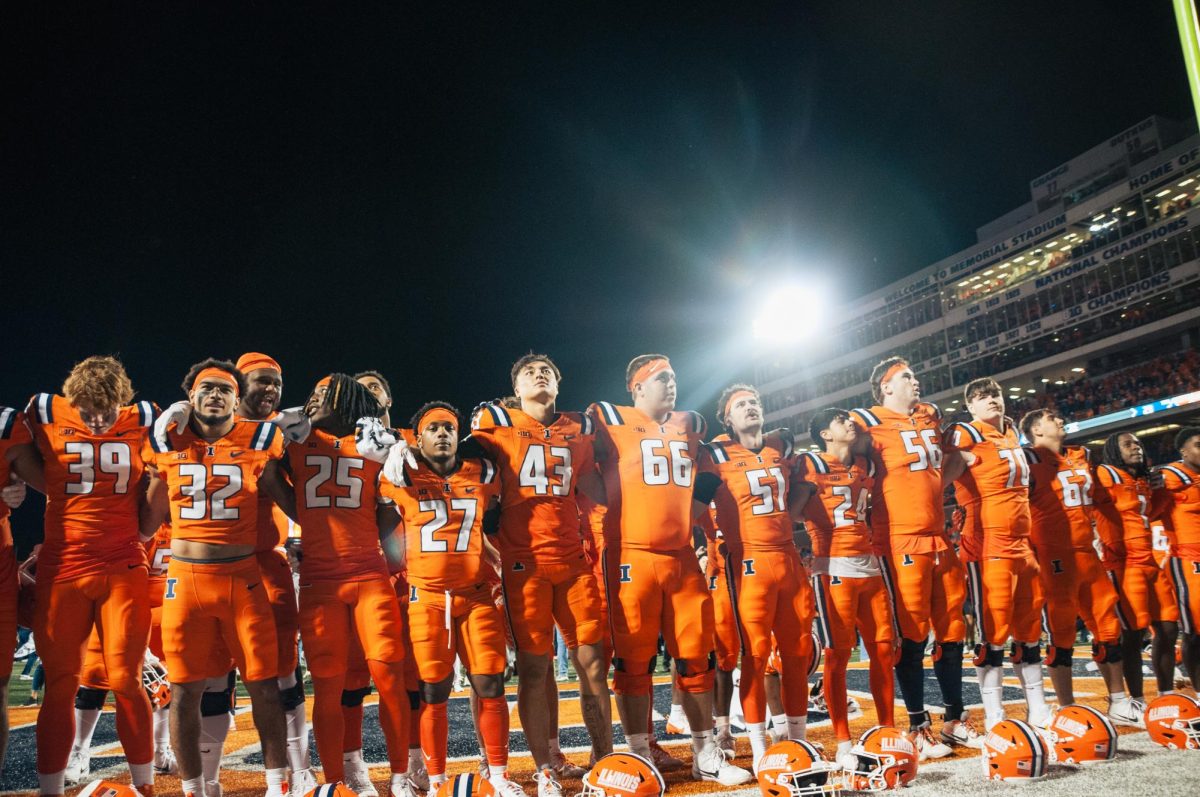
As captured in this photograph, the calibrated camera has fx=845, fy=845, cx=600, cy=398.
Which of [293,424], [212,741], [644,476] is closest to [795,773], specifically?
[644,476]

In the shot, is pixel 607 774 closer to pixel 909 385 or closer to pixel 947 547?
pixel 947 547

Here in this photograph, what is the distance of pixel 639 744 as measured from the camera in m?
5.01

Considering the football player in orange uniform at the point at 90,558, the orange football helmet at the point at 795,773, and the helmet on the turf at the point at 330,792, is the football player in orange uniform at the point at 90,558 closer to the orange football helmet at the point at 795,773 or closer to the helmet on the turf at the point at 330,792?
the helmet on the turf at the point at 330,792

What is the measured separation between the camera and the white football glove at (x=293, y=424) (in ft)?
16.4

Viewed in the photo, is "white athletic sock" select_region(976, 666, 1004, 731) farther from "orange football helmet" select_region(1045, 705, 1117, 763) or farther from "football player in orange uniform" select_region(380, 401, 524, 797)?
"football player in orange uniform" select_region(380, 401, 524, 797)

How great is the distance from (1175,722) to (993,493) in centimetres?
193

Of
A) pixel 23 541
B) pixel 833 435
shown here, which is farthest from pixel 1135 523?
pixel 23 541

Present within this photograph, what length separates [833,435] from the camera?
21.6ft

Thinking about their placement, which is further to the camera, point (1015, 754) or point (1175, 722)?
point (1175, 722)

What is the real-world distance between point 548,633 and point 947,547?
305 cm

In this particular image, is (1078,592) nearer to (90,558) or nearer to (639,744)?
(639,744)

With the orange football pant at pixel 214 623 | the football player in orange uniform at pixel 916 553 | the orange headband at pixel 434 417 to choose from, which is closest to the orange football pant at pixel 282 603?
the orange football pant at pixel 214 623

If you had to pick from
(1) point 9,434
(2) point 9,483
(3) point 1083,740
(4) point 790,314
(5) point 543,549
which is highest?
(4) point 790,314

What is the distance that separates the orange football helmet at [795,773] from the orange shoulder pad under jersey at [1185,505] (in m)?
5.14
